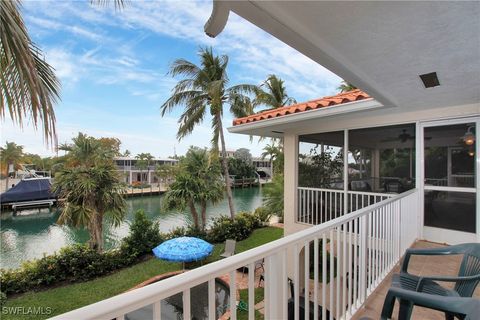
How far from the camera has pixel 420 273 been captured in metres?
3.21

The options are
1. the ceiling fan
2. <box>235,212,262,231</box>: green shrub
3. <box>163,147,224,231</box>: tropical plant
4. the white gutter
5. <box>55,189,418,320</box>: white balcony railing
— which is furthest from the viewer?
<box>235,212,262,231</box>: green shrub

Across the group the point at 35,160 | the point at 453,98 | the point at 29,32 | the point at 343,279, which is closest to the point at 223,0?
the point at 343,279

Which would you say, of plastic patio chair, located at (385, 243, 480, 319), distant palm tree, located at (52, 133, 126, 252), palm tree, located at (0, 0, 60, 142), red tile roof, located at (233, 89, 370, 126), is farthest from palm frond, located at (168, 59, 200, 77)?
plastic patio chair, located at (385, 243, 480, 319)

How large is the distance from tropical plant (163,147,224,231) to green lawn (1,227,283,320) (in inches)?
105

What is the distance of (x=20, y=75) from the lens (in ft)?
8.04

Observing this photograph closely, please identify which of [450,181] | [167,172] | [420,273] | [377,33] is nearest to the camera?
[377,33]

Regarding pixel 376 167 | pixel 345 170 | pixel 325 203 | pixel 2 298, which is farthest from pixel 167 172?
pixel 376 167

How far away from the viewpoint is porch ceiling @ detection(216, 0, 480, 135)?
62.2 inches

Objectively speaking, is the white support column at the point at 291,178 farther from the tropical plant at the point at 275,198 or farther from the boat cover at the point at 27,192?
the boat cover at the point at 27,192

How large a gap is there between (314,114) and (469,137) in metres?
2.46

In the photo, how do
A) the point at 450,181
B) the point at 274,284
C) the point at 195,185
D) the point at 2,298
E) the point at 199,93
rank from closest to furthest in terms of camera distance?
the point at 274,284 → the point at 450,181 → the point at 2,298 → the point at 195,185 → the point at 199,93

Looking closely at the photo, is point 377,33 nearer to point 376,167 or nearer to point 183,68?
point 376,167

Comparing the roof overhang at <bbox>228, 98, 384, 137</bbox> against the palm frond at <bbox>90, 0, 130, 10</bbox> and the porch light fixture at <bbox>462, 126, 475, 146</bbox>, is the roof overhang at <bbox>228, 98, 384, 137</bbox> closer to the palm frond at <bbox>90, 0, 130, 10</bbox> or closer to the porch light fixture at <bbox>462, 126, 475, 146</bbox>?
the porch light fixture at <bbox>462, 126, 475, 146</bbox>

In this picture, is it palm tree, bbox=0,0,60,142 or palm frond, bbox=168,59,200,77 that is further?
palm frond, bbox=168,59,200,77
